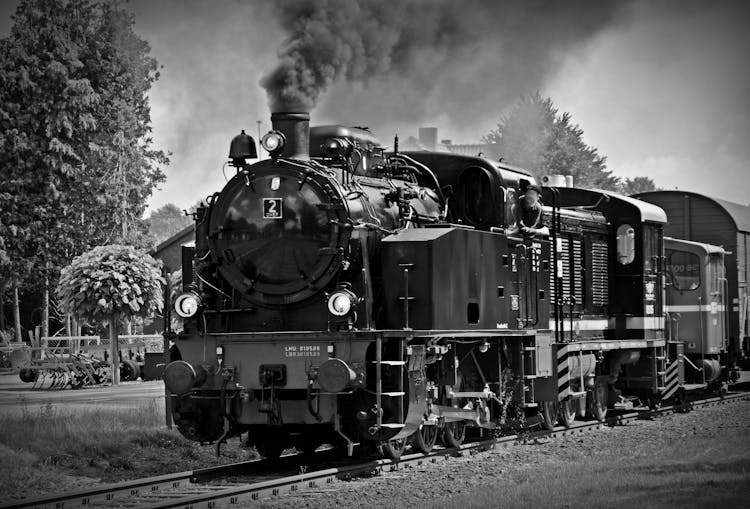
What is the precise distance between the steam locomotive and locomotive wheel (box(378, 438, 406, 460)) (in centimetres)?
3

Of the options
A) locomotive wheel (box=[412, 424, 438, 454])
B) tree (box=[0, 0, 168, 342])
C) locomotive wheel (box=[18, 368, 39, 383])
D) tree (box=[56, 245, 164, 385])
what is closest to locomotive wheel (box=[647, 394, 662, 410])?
locomotive wheel (box=[412, 424, 438, 454])

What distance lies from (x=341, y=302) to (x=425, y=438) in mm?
3174

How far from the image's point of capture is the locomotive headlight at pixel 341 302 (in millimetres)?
13539

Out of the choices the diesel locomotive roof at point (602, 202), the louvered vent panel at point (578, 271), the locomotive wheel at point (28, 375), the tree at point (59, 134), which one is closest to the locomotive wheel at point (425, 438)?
the louvered vent panel at point (578, 271)

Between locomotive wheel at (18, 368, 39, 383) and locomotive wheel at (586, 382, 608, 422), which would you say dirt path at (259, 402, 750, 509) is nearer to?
locomotive wheel at (586, 382, 608, 422)

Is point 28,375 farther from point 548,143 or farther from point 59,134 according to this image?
point 548,143

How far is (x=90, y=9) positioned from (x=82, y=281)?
2091 centimetres

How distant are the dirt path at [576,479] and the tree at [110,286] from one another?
52.3 ft

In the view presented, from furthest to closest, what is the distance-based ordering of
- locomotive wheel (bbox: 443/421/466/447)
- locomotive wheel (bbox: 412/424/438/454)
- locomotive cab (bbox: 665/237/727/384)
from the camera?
locomotive cab (bbox: 665/237/727/384) → locomotive wheel (bbox: 443/421/466/447) → locomotive wheel (bbox: 412/424/438/454)

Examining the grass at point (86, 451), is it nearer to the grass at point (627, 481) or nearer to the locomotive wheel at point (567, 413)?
the grass at point (627, 481)

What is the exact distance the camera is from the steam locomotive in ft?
44.9

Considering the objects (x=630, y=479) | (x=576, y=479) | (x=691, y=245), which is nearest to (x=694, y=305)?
(x=691, y=245)

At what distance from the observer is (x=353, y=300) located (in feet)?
44.8

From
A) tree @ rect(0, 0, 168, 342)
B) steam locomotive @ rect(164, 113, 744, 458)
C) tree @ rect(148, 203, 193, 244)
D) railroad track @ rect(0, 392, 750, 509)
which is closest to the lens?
railroad track @ rect(0, 392, 750, 509)
